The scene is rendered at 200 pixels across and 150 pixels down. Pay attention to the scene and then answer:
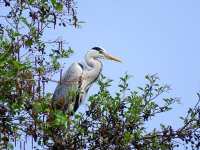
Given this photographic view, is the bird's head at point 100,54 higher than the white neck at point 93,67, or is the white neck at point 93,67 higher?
the bird's head at point 100,54

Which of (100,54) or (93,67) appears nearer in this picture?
(93,67)

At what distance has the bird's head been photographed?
11.9 meters

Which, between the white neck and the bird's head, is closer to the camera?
the white neck

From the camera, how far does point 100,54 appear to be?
1196cm

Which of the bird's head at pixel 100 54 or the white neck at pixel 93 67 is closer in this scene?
the white neck at pixel 93 67

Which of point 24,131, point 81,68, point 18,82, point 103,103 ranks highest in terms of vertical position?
point 81,68

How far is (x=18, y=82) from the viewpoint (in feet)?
14.8

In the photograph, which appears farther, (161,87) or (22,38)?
(161,87)

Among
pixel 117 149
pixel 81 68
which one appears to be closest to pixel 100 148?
pixel 117 149

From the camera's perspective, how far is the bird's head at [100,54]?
39.0 feet

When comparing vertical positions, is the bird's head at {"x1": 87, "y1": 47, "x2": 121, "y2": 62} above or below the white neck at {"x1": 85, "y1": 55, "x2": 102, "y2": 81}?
above

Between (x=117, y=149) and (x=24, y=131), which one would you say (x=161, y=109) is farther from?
(x=24, y=131)

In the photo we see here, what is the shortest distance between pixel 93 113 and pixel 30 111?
6.92 ft

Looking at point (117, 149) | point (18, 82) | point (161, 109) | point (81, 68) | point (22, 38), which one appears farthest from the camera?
point (81, 68)
